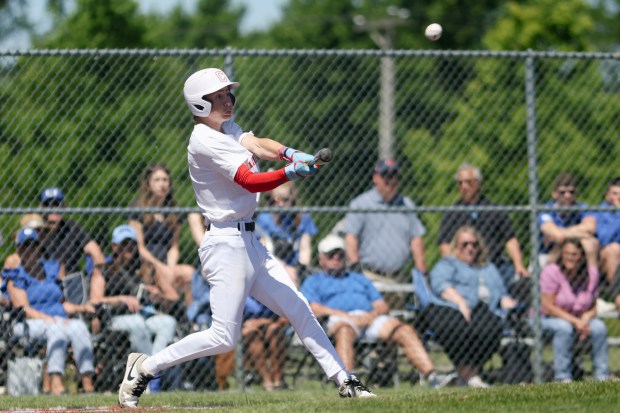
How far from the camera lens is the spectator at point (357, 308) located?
10.2 m

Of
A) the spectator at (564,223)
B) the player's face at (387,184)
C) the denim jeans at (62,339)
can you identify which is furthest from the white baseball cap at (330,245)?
the denim jeans at (62,339)

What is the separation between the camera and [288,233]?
10.5 m

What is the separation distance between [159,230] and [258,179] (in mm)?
3436

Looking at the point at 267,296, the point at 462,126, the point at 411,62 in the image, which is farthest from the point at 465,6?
the point at 267,296

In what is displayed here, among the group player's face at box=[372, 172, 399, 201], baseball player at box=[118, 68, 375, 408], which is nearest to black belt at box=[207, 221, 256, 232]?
baseball player at box=[118, 68, 375, 408]

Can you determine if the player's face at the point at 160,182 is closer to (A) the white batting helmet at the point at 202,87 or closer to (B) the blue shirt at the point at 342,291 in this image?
(B) the blue shirt at the point at 342,291

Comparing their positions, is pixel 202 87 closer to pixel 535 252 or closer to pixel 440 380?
pixel 535 252

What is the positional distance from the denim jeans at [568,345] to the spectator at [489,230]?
46 centimetres

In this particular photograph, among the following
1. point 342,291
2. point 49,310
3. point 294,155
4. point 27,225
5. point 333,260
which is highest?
point 27,225

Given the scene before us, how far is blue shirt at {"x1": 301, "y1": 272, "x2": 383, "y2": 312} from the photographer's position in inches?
409

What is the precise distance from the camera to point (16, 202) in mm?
10477

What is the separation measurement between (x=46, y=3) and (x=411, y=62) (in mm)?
15960

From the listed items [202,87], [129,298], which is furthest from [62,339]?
[202,87]

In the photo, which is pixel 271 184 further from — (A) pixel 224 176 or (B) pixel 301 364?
(B) pixel 301 364
